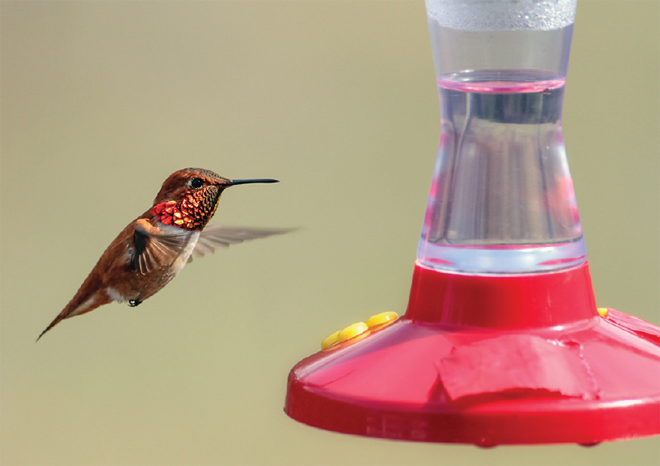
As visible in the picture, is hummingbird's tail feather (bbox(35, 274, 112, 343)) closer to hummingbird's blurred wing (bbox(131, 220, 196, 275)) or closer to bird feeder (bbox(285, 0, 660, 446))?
hummingbird's blurred wing (bbox(131, 220, 196, 275))

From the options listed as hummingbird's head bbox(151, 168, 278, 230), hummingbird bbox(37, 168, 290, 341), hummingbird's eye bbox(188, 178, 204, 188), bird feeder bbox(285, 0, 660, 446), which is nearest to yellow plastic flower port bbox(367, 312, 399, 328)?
bird feeder bbox(285, 0, 660, 446)

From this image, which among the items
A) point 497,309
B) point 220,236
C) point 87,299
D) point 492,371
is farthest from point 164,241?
point 492,371

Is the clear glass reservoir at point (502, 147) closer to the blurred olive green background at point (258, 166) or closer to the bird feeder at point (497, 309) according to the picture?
the bird feeder at point (497, 309)

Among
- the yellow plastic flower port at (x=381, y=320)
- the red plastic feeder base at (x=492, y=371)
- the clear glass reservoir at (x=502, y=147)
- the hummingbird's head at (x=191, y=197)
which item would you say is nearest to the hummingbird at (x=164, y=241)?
the hummingbird's head at (x=191, y=197)

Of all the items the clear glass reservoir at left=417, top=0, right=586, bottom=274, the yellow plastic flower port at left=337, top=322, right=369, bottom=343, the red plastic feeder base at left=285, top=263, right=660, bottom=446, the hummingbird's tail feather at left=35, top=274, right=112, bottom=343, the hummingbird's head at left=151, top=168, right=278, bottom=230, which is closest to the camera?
the red plastic feeder base at left=285, top=263, right=660, bottom=446

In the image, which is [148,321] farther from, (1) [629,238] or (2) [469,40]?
(2) [469,40]

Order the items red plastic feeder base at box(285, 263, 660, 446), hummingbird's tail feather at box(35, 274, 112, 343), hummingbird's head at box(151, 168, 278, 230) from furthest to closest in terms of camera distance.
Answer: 1. hummingbird's tail feather at box(35, 274, 112, 343)
2. hummingbird's head at box(151, 168, 278, 230)
3. red plastic feeder base at box(285, 263, 660, 446)

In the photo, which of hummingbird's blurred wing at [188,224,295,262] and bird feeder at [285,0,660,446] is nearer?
bird feeder at [285,0,660,446]
